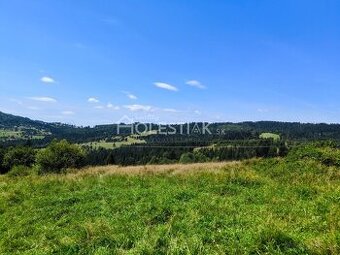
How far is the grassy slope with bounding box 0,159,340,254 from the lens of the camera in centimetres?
796

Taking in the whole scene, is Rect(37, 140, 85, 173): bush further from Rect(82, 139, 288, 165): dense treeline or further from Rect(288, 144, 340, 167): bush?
Rect(82, 139, 288, 165): dense treeline

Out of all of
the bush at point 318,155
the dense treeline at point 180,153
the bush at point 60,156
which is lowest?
the dense treeline at point 180,153

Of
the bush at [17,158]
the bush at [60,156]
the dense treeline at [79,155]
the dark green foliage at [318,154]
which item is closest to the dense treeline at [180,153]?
the dense treeline at [79,155]

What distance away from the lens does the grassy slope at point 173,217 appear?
7.96m

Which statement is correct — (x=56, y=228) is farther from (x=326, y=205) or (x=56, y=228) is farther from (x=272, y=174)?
(x=272, y=174)

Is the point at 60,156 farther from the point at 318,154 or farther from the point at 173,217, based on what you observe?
the point at 173,217

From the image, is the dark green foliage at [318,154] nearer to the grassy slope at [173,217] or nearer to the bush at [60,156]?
the grassy slope at [173,217]

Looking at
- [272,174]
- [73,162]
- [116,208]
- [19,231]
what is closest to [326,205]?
[116,208]

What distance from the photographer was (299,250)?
711cm

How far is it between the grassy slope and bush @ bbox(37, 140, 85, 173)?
77.9ft

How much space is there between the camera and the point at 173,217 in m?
10.2

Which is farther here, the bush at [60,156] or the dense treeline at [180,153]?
the dense treeline at [180,153]

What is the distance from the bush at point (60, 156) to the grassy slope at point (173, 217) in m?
23.8

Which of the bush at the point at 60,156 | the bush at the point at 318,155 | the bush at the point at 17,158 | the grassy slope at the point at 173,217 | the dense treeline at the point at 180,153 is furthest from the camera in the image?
the dense treeline at the point at 180,153
